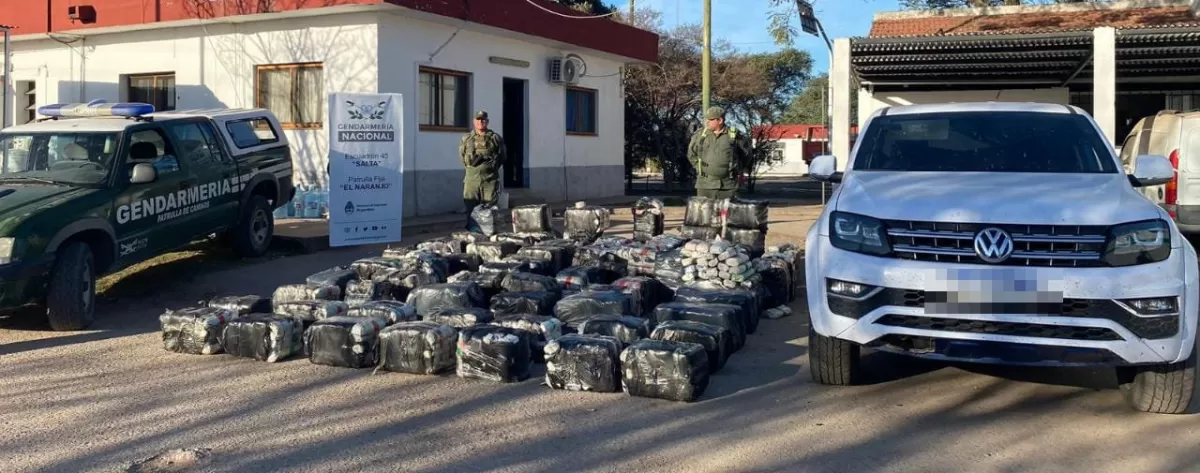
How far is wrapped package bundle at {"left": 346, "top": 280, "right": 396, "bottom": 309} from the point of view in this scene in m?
7.74

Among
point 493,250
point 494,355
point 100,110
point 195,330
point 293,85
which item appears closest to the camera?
point 494,355

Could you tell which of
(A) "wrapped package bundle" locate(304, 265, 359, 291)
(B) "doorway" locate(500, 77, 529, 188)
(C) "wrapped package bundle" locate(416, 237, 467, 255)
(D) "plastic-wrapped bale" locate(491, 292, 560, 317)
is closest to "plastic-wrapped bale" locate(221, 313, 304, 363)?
(A) "wrapped package bundle" locate(304, 265, 359, 291)

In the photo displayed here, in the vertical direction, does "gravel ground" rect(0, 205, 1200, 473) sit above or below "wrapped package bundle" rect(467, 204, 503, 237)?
below

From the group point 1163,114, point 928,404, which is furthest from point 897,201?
point 1163,114

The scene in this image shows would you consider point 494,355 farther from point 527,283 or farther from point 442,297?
point 527,283

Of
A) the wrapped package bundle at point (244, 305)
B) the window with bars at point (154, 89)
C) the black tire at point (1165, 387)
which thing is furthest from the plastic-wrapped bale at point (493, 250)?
the window with bars at point (154, 89)

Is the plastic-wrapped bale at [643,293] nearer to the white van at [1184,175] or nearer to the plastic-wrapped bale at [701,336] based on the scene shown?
the plastic-wrapped bale at [701,336]

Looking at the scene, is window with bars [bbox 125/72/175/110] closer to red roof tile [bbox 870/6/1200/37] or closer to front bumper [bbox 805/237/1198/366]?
red roof tile [bbox 870/6/1200/37]

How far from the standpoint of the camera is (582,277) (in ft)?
26.7

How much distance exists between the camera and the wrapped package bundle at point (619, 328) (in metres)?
6.39

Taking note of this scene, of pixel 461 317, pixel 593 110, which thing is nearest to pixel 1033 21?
pixel 593 110

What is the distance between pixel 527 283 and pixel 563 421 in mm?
2582

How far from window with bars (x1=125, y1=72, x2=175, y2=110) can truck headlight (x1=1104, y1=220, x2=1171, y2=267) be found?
15.7 meters

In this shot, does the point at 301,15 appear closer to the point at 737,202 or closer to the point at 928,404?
the point at 737,202
